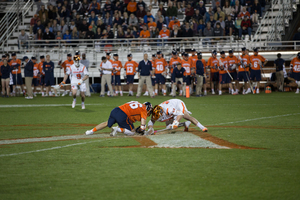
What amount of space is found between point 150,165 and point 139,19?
22.3 m

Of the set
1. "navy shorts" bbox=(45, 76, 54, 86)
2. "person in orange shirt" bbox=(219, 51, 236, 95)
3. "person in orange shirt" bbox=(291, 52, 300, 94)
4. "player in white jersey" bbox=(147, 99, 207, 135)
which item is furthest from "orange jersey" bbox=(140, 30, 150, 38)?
"player in white jersey" bbox=(147, 99, 207, 135)

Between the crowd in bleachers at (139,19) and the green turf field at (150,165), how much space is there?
49.0ft

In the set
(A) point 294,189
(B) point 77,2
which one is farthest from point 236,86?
(A) point 294,189

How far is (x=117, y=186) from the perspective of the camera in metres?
4.91

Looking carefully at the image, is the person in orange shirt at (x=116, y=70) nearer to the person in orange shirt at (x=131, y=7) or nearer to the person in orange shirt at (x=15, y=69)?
the person in orange shirt at (x=15, y=69)

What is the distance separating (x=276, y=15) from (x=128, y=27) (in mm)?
10246

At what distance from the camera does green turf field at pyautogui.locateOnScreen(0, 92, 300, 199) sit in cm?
469

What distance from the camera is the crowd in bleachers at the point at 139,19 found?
80.3 feet

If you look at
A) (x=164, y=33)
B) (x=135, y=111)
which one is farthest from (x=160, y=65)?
(x=135, y=111)

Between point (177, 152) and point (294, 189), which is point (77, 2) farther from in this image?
point (294, 189)

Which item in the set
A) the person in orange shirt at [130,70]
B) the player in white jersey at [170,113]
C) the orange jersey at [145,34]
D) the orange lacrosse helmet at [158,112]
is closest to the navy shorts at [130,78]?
the person in orange shirt at [130,70]

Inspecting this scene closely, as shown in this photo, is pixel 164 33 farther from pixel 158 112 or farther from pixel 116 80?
pixel 158 112

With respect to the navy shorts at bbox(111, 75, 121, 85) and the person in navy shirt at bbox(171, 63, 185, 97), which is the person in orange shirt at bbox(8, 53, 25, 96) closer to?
the navy shorts at bbox(111, 75, 121, 85)

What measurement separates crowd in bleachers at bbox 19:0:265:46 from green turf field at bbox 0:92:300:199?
14.9m
